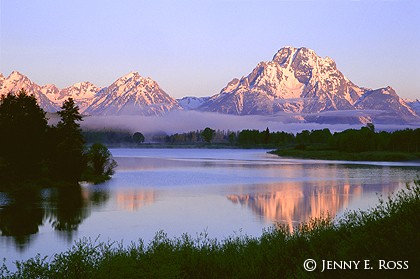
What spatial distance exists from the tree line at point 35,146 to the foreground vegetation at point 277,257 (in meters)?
49.4

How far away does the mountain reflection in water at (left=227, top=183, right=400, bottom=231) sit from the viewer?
51781 mm

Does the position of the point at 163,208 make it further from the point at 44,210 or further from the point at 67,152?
the point at 67,152

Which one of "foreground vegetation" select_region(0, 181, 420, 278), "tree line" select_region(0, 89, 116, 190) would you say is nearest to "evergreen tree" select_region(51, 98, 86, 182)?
"tree line" select_region(0, 89, 116, 190)

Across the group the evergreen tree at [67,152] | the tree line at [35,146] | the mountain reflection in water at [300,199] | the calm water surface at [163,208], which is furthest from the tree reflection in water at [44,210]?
the mountain reflection in water at [300,199]

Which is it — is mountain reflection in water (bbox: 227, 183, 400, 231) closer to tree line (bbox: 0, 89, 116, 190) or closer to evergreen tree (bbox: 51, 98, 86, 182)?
evergreen tree (bbox: 51, 98, 86, 182)

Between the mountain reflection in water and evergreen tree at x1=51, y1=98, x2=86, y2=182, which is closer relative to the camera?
the mountain reflection in water

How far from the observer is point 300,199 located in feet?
213

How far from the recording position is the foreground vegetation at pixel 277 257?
847 inches

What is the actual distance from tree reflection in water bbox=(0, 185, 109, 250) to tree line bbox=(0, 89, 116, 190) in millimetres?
5220

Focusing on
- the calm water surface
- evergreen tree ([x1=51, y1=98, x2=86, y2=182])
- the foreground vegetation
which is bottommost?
the calm water surface

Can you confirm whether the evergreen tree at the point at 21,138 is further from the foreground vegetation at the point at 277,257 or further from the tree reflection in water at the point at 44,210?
the foreground vegetation at the point at 277,257

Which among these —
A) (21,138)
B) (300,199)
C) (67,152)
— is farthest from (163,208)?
(67,152)

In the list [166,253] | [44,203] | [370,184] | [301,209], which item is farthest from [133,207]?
[370,184]

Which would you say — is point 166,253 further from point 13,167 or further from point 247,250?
point 13,167
